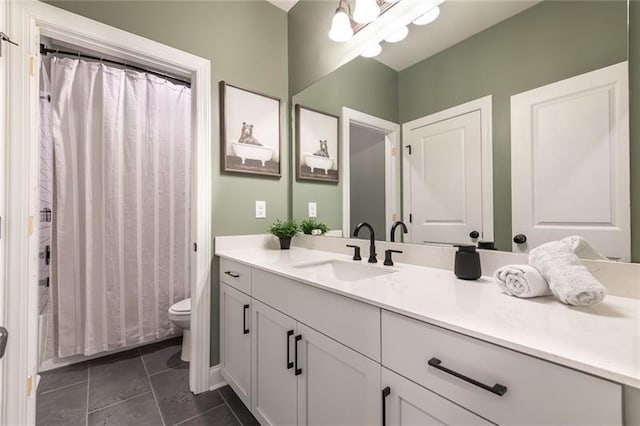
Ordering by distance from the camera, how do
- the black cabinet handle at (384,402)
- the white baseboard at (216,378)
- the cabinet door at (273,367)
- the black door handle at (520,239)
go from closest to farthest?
the black cabinet handle at (384,402) → the black door handle at (520,239) → the cabinet door at (273,367) → the white baseboard at (216,378)

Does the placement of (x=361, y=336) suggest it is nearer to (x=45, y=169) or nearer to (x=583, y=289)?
(x=583, y=289)

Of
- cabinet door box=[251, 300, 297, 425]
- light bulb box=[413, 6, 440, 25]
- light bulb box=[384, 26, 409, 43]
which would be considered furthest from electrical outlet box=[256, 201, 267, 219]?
light bulb box=[413, 6, 440, 25]

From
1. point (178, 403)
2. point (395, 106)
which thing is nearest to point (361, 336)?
point (395, 106)

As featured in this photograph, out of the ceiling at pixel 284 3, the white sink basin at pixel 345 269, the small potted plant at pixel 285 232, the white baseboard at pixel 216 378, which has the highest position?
the ceiling at pixel 284 3

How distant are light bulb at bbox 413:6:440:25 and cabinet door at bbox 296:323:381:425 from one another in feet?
4.67

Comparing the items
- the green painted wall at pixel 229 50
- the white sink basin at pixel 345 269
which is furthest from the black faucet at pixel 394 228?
the green painted wall at pixel 229 50

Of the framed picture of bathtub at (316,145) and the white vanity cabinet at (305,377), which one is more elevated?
the framed picture of bathtub at (316,145)

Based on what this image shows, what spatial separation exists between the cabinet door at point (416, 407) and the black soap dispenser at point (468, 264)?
1.53 feet

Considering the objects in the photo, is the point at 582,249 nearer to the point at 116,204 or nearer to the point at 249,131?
the point at 249,131

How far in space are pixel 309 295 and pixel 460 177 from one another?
791 mm

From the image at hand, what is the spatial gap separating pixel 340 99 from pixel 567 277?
1.46 m

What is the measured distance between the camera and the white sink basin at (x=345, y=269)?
4.12ft

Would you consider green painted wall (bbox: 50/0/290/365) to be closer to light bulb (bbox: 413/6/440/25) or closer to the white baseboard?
the white baseboard

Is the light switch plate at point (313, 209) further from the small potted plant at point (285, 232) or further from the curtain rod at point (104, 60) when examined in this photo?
the curtain rod at point (104, 60)
